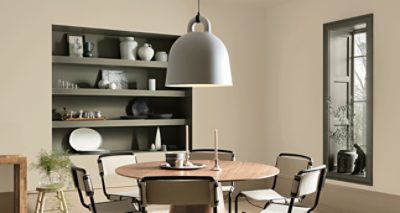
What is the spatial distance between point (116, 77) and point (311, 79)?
7.69 ft

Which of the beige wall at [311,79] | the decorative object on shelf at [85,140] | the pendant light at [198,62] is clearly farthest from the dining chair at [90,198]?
the beige wall at [311,79]

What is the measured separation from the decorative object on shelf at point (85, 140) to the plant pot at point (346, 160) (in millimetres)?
2699

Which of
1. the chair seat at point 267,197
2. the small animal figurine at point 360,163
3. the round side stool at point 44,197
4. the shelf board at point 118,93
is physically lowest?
the round side stool at point 44,197

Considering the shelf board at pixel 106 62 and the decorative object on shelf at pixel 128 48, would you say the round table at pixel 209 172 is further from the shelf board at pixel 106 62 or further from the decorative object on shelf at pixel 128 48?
the decorative object on shelf at pixel 128 48

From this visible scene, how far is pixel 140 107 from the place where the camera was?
6.52 m

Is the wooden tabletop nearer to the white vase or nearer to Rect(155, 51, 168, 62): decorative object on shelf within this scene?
the white vase

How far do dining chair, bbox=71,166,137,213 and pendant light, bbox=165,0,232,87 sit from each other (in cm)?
93

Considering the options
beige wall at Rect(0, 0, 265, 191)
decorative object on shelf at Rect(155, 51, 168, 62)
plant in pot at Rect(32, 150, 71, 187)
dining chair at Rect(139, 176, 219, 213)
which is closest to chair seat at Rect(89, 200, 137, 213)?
dining chair at Rect(139, 176, 219, 213)

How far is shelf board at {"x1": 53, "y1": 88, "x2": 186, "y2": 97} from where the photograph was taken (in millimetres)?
5738

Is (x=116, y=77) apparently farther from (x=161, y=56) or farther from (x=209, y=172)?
(x=209, y=172)

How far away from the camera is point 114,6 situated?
19.4ft

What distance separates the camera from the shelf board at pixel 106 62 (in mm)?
5719

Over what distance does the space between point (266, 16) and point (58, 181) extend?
3466 millimetres

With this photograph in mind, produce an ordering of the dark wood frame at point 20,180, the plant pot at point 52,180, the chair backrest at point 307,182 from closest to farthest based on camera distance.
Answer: the chair backrest at point 307,182 → the dark wood frame at point 20,180 → the plant pot at point 52,180
